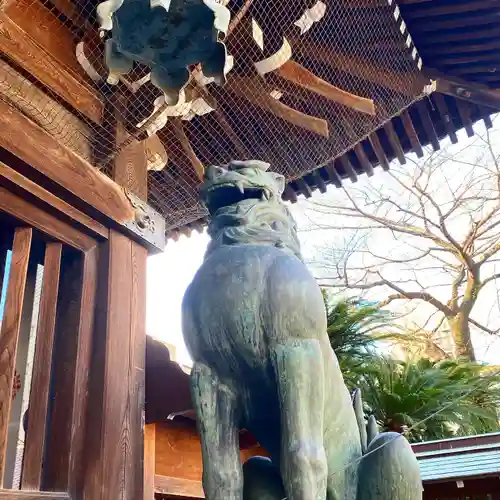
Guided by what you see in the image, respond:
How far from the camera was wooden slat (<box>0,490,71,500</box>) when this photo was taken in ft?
7.10

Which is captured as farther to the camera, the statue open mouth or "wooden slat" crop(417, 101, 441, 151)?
"wooden slat" crop(417, 101, 441, 151)

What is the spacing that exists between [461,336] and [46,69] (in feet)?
31.4

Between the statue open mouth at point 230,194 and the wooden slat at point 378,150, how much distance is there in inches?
78.1

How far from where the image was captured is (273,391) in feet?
5.85

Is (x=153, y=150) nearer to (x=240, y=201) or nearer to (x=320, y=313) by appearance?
(x=240, y=201)

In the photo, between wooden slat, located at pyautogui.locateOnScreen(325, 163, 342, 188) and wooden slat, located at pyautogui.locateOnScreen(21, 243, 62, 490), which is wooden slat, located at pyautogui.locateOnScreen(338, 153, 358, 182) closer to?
wooden slat, located at pyautogui.locateOnScreen(325, 163, 342, 188)

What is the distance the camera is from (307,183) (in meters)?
4.18

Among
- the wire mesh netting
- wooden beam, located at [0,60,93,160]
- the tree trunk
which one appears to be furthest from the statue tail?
the tree trunk

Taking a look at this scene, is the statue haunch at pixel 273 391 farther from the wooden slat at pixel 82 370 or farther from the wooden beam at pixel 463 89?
the wooden beam at pixel 463 89

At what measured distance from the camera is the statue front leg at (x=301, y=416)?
163cm

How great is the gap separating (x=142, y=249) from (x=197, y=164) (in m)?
0.75

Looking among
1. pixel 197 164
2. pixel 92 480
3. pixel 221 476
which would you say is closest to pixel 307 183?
pixel 197 164

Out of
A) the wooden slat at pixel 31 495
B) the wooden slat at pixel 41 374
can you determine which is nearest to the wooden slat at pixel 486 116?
the wooden slat at pixel 41 374

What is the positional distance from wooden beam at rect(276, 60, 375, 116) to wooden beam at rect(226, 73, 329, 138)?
15 cm
